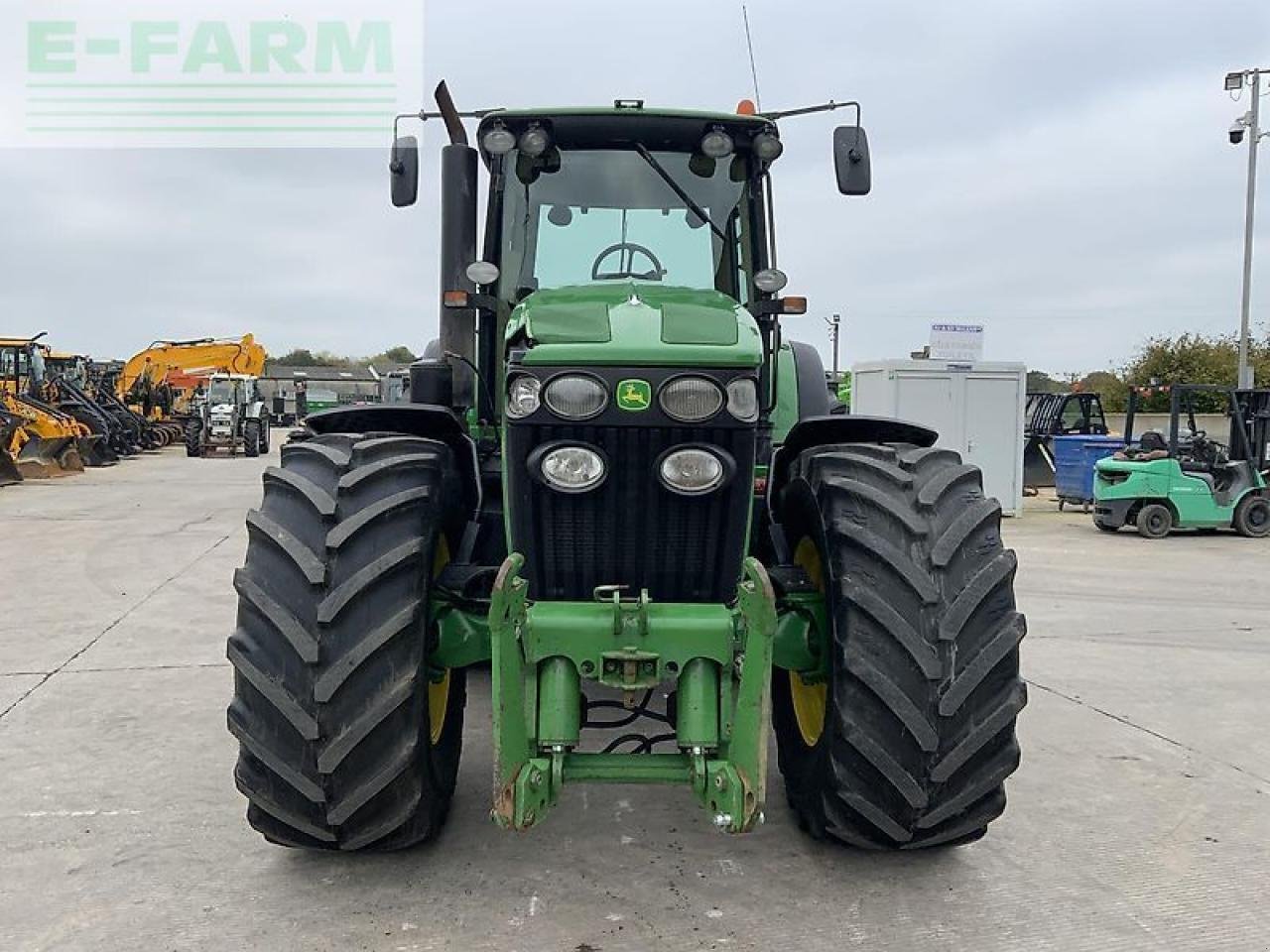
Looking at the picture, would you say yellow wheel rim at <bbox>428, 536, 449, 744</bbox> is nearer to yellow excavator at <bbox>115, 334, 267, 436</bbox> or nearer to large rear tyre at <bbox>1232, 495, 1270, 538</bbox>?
large rear tyre at <bbox>1232, 495, 1270, 538</bbox>

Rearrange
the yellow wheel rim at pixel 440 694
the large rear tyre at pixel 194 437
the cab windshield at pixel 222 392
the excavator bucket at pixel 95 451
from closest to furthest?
the yellow wheel rim at pixel 440 694 → the excavator bucket at pixel 95 451 → the large rear tyre at pixel 194 437 → the cab windshield at pixel 222 392

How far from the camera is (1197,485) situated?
13.5 metres

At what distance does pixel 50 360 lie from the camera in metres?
24.1

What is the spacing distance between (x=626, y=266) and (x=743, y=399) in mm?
1402

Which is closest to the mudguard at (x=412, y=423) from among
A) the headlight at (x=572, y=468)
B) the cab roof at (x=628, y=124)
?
the headlight at (x=572, y=468)

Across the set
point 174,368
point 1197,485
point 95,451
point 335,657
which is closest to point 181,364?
point 174,368

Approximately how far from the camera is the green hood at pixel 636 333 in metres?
2.95

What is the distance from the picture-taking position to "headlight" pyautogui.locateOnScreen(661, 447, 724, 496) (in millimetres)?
3045

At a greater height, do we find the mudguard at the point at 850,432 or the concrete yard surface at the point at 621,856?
the mudguard at the point at 850,432

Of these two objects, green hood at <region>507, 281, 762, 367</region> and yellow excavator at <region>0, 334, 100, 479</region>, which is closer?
green hood at <region>507, 281, 762, 367</region>

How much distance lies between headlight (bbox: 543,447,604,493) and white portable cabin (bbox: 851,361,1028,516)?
1384 centimetres

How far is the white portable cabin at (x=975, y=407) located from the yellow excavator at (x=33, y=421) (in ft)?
52.7

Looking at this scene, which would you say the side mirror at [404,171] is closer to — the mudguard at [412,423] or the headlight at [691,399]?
the mudguard at [412,423]

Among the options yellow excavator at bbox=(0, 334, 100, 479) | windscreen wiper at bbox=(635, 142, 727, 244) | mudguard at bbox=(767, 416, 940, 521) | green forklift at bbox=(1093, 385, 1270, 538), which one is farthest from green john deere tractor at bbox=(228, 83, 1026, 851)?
yellow excavator at bbox=(0, 334, 100, 479)
